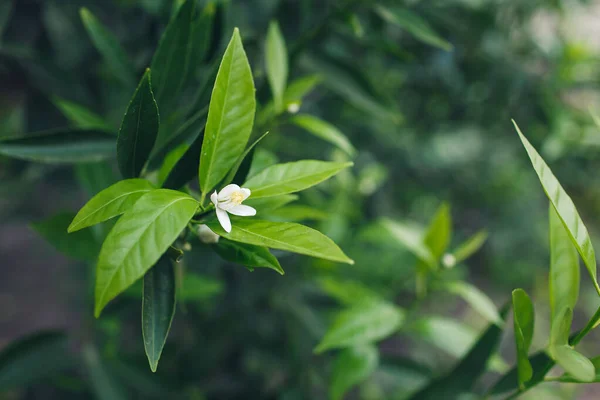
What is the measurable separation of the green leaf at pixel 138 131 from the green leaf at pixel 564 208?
0.33 m

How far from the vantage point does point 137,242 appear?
0.37m

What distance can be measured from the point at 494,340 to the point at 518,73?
0.83 m

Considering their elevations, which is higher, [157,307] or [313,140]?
[157,307]

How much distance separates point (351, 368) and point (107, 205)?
1.82 ft

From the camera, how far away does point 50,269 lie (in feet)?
7.54

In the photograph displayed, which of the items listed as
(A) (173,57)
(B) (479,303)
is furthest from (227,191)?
(B) (479,303)

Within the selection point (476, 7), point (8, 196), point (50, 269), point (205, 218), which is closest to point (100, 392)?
point (8, 196)

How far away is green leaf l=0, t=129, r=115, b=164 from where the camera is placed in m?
0.58

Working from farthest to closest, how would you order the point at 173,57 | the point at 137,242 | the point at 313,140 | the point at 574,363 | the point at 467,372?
the point at 313,140, the point at 467,372, the point at 173,57, the point at 574,363, the point at 137,242

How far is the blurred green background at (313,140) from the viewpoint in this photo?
90cm

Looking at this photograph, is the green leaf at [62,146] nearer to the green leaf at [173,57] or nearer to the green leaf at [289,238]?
the green leaf at [173,57]

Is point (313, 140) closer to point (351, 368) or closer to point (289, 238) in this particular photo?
point (351, 368)

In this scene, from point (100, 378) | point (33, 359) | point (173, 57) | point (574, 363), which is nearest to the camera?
point (574, 363)

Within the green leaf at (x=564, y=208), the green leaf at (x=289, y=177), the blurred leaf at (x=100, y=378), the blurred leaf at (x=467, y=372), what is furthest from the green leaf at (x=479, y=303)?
the blurred leaf at (x=100, y=378)
